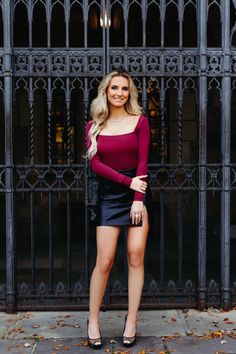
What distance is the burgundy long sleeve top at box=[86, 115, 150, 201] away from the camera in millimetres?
4801

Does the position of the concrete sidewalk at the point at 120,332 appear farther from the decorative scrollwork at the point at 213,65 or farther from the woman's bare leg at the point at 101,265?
the decorative scrollwork at the point at 213,65

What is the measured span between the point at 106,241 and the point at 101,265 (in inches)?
9.0

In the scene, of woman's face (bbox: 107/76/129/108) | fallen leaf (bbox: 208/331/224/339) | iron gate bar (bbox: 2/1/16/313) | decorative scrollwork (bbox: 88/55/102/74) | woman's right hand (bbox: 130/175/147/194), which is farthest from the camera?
decorative scrollwork (bbox: 88/55/102/74)

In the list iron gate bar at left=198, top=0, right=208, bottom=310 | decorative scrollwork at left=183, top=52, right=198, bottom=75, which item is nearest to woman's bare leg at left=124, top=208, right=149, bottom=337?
iron gate bar at left=198, top=0, right=208, bottom=310

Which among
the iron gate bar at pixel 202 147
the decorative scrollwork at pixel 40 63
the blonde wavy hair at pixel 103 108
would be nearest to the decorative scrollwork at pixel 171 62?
the iron gate bar at pixel 202 147

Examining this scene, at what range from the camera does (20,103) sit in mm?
13531

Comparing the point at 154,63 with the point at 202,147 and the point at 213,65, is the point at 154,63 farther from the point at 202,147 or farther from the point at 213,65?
the point at 202,147

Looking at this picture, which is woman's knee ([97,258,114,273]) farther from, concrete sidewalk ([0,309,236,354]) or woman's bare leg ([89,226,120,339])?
concrete sidewalk ([0,309,236,354])

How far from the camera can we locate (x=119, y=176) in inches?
188

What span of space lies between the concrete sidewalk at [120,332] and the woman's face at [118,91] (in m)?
2.30

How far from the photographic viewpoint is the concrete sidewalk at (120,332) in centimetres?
498

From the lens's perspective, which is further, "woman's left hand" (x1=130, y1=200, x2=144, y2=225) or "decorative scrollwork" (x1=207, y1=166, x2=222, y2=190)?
"decorative scrollwork" (x1=207, y1=166, x2=222, y2=190)

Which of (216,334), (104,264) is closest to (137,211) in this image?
(104,264)

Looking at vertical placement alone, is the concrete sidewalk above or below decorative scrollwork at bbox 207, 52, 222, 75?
below
